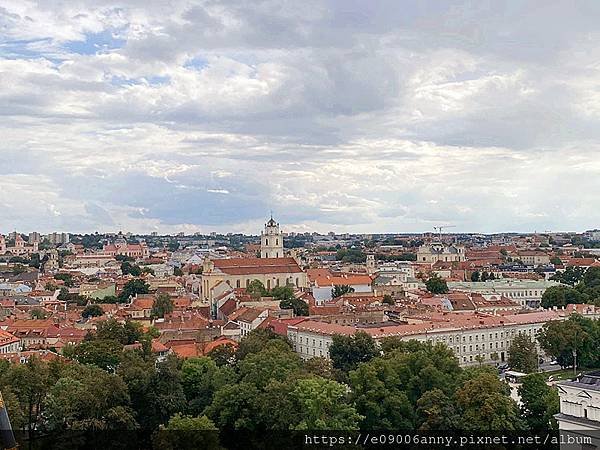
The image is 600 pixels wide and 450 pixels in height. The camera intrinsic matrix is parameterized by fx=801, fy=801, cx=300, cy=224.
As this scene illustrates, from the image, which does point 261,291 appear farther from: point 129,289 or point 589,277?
point 589,277

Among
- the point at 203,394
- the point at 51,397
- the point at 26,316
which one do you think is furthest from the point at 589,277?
the point at 51,397

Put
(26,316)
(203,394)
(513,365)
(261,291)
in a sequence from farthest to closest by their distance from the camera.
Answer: (261,291), (26,316), (513,365), (203,394)

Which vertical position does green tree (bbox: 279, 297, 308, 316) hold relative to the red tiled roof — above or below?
below

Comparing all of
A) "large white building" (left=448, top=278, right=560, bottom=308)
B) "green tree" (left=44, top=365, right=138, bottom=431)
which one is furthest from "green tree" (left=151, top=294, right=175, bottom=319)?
"green tree" (left=44, top=365, right=138, bottom=431)

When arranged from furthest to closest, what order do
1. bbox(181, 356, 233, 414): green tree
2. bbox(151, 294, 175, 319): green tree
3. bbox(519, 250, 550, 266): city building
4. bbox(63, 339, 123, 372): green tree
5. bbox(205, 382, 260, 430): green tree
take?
bbox(519, 250, 550, 266): city building → bbox(151, 294, 175, 319): green tree → bbox(63, 339, 123, 372): green tree → bbox(181, 356, 233, 414): green tree → bbox(205, 382, 260, 430): green tree

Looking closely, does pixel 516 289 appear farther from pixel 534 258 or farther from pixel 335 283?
pixel 534 258

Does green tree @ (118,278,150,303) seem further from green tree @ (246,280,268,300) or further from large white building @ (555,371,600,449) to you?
large white building @ (555,371,600,449)

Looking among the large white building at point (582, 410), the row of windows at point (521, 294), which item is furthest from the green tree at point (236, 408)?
the row of windows at point (521, 294)

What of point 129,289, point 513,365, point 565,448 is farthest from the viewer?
point 129,289
